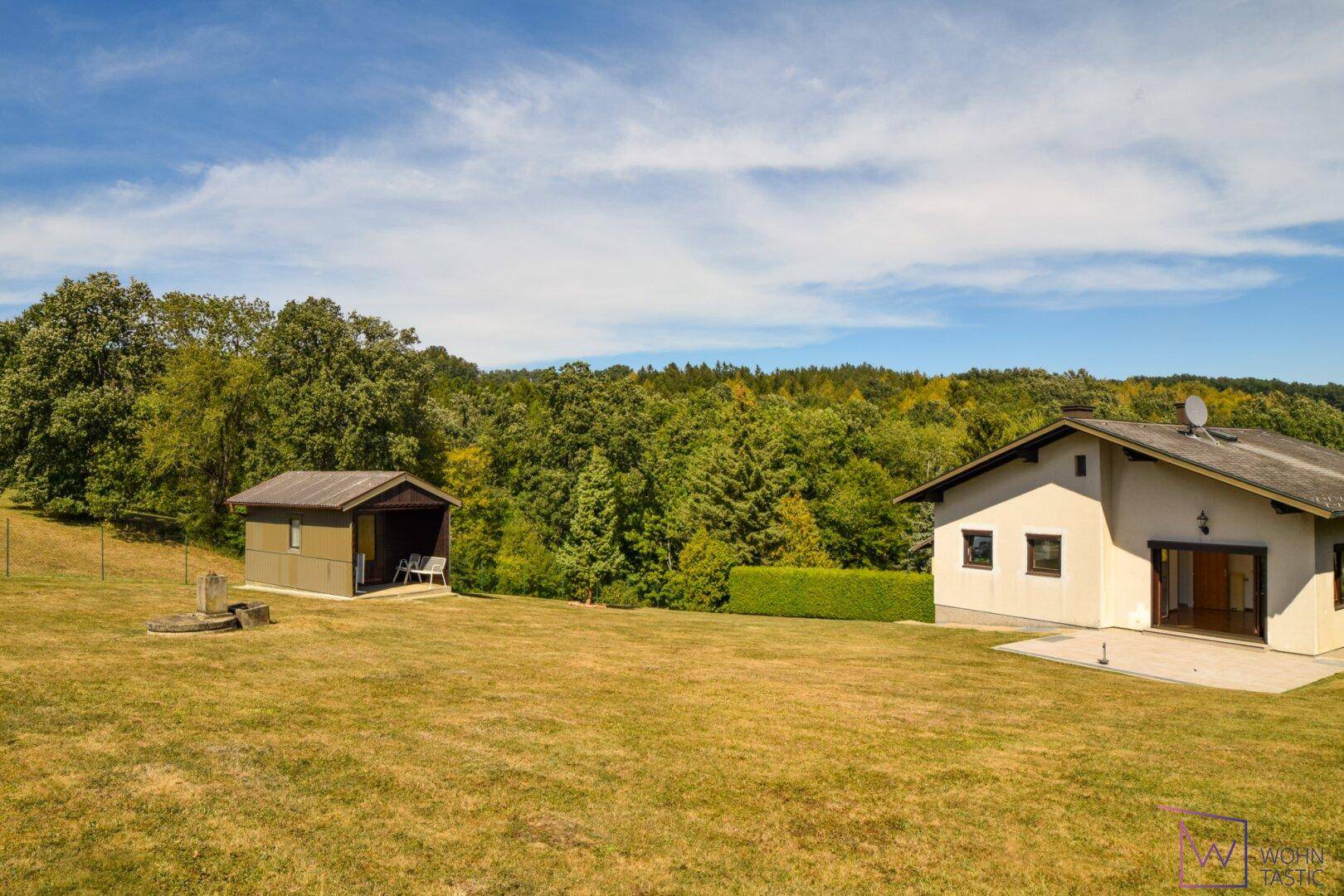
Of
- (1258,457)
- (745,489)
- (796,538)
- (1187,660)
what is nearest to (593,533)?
(745,489)

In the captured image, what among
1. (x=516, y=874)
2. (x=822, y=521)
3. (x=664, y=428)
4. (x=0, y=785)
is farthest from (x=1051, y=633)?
(x=664, y=428)

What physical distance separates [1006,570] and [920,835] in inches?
691

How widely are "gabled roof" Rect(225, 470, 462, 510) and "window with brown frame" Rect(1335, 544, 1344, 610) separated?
24.4m

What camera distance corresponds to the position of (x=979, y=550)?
25.5m

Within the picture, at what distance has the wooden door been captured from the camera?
2369 cm

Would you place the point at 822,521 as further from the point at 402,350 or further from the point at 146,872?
the point at 146,872

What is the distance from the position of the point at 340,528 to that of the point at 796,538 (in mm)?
27729

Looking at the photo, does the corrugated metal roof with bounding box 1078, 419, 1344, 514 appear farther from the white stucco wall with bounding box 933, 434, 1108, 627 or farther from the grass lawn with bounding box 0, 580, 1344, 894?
the grass lawn with bounding box 0, 580, 1344, 894

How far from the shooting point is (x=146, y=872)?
7.37m

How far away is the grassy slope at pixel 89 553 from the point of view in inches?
1490

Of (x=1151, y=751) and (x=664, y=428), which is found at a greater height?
(x=664, y=428)

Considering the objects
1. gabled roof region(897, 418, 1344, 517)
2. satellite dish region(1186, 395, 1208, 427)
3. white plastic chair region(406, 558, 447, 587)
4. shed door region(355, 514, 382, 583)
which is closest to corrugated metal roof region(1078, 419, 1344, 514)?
gabled roof region(897, 418, 1344, 517)

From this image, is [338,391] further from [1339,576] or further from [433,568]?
[1339,576]

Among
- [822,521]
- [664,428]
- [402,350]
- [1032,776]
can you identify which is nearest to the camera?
[1032,776]
